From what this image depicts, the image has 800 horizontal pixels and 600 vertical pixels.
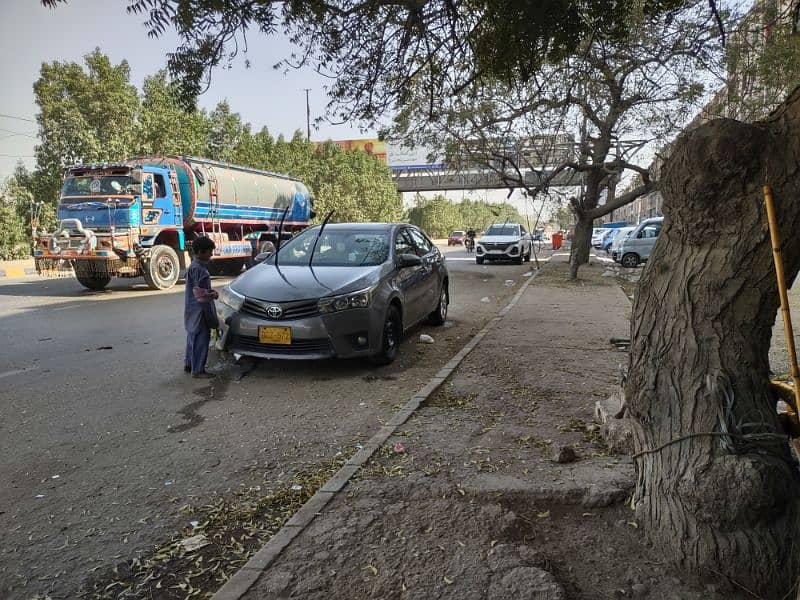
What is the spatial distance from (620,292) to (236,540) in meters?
12.3

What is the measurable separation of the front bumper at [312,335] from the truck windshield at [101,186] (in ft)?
31.5

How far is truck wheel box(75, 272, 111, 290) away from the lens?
14.1m

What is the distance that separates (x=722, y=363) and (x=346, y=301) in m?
3.84

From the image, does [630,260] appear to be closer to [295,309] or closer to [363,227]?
[363,227]

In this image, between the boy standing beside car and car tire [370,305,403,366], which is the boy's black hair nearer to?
the boy standing beside car

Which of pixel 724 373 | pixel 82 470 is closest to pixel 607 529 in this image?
pixel 724 373

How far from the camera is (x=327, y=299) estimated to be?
569cm

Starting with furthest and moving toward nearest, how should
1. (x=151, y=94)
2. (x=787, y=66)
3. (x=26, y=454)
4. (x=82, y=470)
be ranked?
(x=151, y=94), (x=787, y=66), (x=26, y=454), (x=82, y=470)

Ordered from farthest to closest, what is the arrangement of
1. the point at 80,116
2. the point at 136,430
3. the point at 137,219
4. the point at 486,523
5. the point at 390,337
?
the point at 80,116
the point at 137,219
the point at 390,337
the point at 136,430
the point at 486,523

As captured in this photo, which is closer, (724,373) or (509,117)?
(724,373)

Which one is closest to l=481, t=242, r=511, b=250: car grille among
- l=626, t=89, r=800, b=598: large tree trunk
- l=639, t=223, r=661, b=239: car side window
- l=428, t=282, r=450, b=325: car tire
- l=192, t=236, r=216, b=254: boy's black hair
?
l=639, t=223, r=661, b=239: car side window

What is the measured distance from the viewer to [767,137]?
2.30 meters

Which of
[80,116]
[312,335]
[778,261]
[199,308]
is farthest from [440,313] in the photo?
[80,116]

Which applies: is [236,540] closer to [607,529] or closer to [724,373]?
[607,529]
